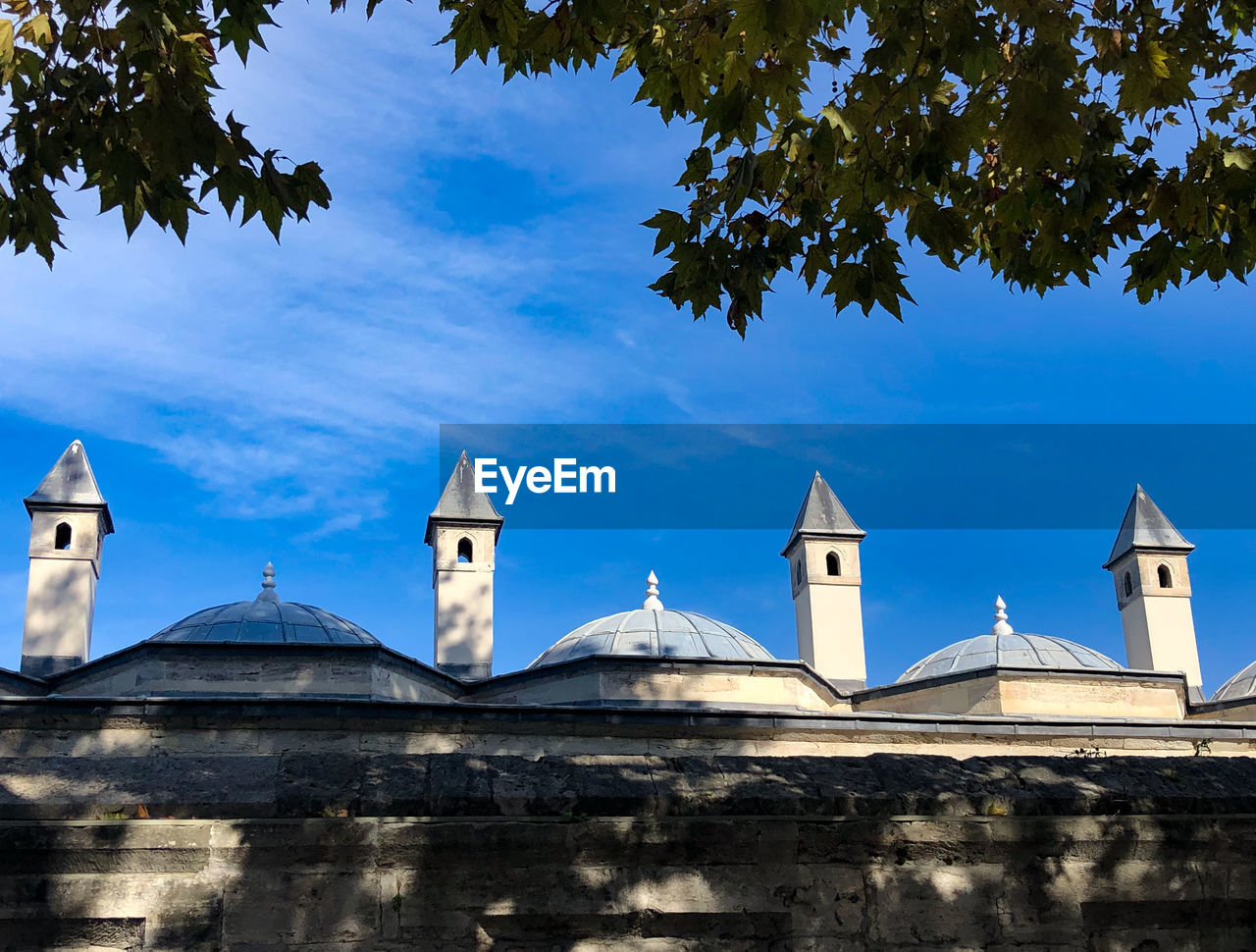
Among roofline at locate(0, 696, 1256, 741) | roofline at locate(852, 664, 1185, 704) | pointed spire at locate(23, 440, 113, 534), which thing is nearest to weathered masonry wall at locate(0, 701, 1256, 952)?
roofline at locate(0, 696, 1256, 741)

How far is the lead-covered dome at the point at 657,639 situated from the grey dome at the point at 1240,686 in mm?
9029

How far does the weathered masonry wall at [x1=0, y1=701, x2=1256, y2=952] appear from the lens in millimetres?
3320

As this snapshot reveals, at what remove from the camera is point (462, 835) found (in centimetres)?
346

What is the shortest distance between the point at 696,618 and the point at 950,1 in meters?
13.0

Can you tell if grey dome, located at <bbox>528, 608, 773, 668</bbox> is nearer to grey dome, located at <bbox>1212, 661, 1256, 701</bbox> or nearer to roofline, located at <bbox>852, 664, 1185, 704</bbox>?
roofline, located at <bbox>852, 664, 1185, 704</bbox>

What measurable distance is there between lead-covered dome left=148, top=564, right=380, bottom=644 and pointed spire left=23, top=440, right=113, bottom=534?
→ 375 cm

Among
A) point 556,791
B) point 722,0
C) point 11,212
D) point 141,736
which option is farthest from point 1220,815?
point 141,736

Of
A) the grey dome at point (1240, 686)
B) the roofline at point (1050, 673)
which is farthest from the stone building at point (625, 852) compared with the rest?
the grey dome at point (1240, 686)

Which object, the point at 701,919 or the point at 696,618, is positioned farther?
the point at 696,618

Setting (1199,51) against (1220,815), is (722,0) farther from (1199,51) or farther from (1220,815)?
(1220,815)

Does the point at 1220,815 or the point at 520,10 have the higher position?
the point at 520,10

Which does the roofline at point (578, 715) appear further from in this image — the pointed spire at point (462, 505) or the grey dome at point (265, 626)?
the pointed spire at point (462, 505)

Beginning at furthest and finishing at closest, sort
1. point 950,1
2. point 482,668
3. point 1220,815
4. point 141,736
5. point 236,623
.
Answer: point 482,668, point 236,623, point 141,736, point 950,1, point 1220,815

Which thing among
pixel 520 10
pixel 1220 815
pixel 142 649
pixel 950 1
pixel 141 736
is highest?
pixel 520 10
